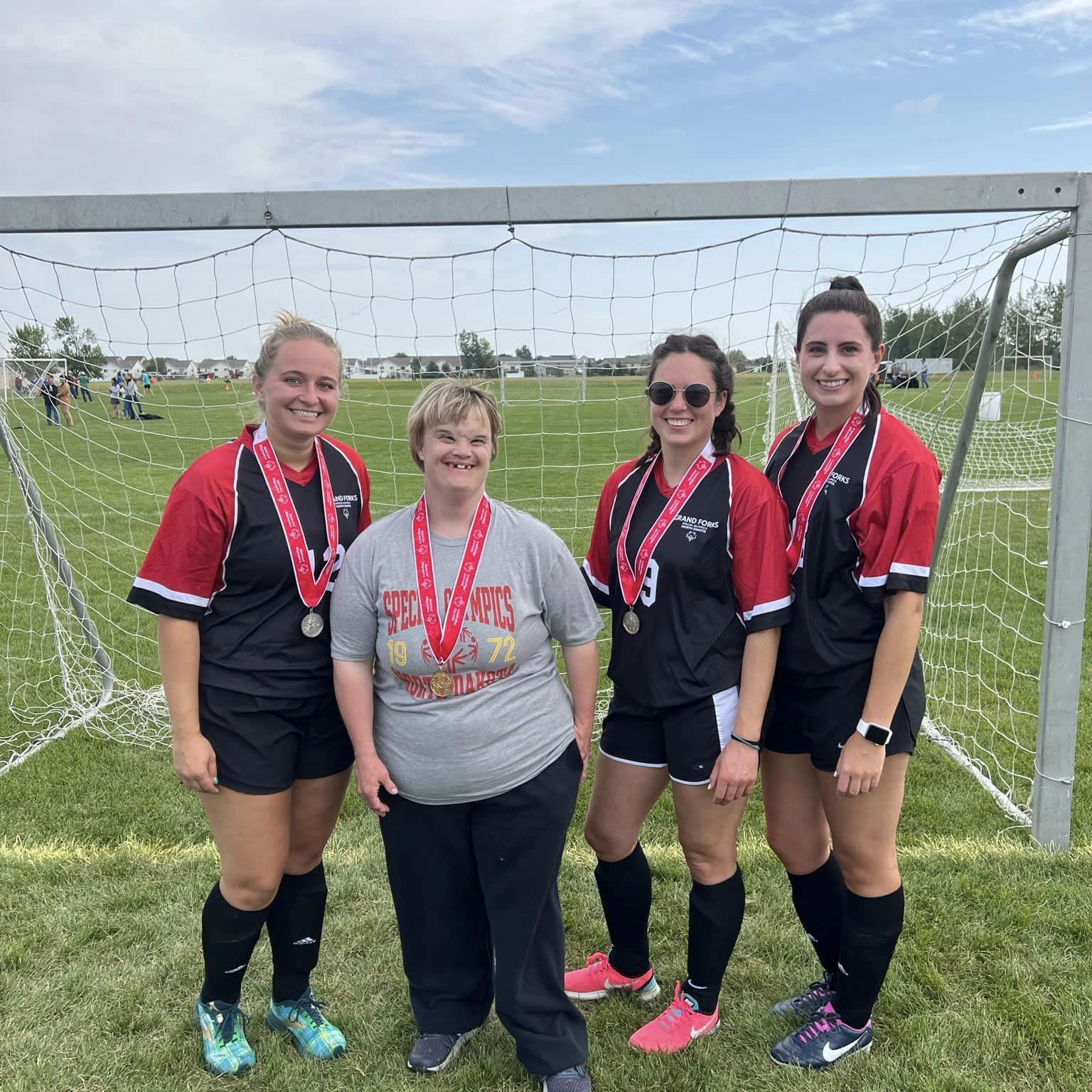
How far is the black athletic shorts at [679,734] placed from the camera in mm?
2131

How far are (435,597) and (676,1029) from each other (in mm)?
1531

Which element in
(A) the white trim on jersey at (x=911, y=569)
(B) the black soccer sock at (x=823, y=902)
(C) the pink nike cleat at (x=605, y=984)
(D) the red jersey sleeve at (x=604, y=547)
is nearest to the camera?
(A) the white trim on jersey at (x=911, y=569)

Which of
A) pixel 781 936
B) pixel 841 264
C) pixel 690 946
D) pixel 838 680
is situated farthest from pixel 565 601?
pixel 841 264

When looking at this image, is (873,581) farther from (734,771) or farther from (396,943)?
(396,943)

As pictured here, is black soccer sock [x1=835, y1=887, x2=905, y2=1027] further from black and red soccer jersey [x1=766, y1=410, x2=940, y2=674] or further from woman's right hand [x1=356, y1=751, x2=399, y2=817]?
woman's right hand [x1=356, y1=751, x2=399, y2=817]

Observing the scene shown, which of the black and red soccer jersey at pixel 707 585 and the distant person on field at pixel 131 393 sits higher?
the distant person on field at pixel 131 393

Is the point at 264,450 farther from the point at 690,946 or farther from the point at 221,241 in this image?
the point at 690,946

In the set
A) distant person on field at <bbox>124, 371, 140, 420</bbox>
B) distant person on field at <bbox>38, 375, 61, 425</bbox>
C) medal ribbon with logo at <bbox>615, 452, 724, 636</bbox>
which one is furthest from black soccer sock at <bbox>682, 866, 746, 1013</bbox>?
distant person on field at <bbox>38, 375, 61, 425</bbox>

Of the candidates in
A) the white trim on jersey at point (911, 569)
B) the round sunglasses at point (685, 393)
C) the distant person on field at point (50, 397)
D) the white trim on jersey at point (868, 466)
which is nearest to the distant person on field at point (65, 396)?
the distant person on field at point (50, 397)

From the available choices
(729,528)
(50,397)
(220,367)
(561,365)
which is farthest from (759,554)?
(50,397)

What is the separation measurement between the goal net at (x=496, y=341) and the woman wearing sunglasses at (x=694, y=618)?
1.00 ft

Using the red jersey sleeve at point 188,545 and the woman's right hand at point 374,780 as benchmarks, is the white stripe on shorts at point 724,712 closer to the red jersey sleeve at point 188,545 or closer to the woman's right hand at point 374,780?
the woman's right hand at point 374,780

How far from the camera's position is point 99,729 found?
15.4 feet

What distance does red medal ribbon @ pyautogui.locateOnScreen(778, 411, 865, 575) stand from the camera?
6.78ft
